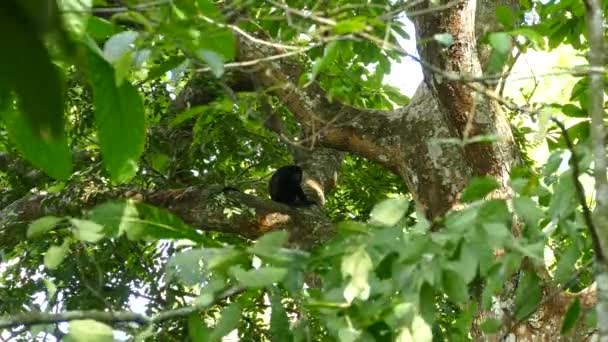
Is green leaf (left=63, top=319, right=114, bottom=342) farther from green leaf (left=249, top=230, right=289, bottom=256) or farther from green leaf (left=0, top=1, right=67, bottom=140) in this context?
green leaf (left=0, top=1, right=67, bottom=140)

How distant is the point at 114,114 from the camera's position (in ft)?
3.07

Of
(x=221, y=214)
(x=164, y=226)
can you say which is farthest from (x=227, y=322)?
(x=221, y=214)

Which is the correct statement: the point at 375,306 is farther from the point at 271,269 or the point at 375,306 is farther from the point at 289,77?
the point at 289,77

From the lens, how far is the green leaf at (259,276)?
116cm

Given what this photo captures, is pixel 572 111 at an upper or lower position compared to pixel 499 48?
upper

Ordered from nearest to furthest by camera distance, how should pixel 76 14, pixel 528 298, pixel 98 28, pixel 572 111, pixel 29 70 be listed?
pixel 29 70
pixel 76 14
pixel 98 28
pixel 528 298
pixel 572 111

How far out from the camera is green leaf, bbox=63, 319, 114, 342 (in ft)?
3.66

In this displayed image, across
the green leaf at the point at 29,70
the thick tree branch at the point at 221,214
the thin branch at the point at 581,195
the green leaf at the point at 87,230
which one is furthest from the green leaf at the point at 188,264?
the thick tree branch at the point at 221,214

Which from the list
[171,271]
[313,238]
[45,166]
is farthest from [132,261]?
[45,166]

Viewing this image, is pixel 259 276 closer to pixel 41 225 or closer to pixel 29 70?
pixel 41 225

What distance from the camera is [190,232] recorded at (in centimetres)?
126

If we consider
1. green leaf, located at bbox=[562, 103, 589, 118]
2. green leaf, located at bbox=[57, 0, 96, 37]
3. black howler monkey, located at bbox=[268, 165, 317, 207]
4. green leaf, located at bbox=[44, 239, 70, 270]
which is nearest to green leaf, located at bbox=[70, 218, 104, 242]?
green leaf, located at bbox=[44, 239, 70, 270]

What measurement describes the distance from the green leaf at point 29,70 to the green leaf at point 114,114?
71 cm

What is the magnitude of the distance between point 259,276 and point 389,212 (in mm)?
262
